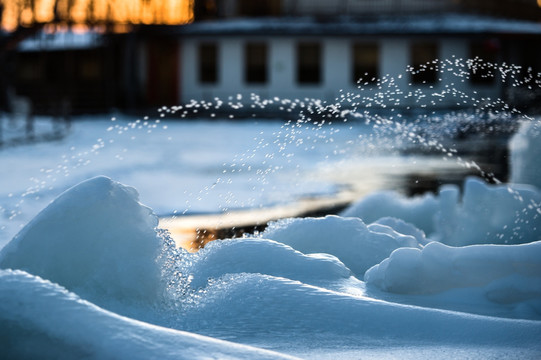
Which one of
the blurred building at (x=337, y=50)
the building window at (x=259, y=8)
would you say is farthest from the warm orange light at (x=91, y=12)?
the building window at (x=259, y=8)

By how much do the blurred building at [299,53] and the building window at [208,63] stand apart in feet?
0.14

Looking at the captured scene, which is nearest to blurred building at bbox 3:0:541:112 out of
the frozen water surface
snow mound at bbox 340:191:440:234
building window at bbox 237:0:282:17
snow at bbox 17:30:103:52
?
building window at bbox 237:0:282:17

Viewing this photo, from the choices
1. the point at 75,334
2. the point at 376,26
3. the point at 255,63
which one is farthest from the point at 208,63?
the point at 75,334

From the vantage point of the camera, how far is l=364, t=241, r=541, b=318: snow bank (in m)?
5.92

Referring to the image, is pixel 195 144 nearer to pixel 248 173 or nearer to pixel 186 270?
pixel 248 173

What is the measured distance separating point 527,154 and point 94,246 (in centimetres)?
627

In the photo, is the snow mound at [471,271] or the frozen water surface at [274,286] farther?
the snow mound at [471,271]

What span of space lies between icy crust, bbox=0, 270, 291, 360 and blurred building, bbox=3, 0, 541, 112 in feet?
94.8

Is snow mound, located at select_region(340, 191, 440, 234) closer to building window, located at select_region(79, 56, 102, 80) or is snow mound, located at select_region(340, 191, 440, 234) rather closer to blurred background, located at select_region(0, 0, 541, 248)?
blurred background, located at select_region(0, 0, 541, 248)

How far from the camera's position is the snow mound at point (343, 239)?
6.94 meters

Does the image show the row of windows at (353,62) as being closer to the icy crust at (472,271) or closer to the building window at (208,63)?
the building window at (208,63)

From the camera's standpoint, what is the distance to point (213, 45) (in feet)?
115

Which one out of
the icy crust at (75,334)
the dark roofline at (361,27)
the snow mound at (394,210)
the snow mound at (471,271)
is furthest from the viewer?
the dark roofline at (361,27)

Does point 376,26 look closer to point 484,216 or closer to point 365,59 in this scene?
point 365,59
